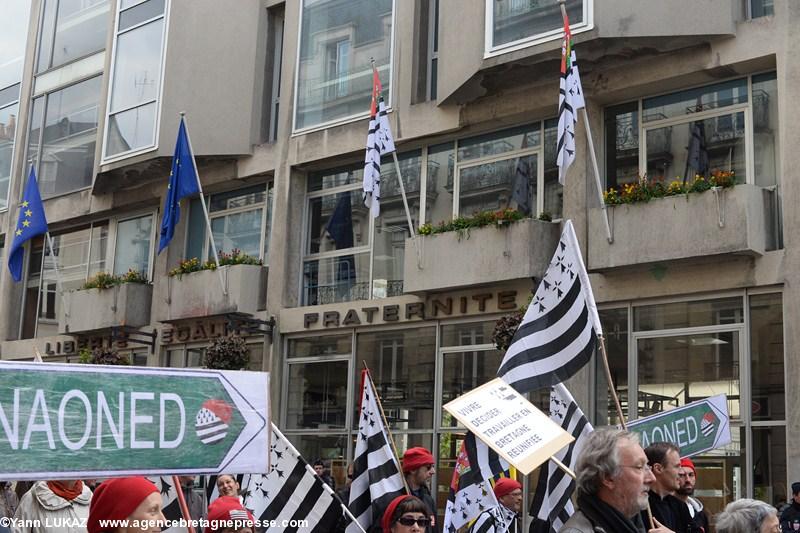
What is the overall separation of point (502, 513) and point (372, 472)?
1.23m

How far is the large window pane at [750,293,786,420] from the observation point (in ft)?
46.5

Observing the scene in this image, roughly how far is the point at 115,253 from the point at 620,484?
21.3m

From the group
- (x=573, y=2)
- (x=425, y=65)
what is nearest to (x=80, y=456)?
(x=573, y=2)

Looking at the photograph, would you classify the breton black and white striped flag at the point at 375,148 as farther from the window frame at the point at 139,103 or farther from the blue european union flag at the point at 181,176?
the window frame at the point at 139,103

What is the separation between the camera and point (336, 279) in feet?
66.2

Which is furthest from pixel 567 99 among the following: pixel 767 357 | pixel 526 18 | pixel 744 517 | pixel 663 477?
pixel 744 517

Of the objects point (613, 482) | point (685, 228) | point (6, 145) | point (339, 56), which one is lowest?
point (613, 482)

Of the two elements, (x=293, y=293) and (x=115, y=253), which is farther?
(x=115, y=253)

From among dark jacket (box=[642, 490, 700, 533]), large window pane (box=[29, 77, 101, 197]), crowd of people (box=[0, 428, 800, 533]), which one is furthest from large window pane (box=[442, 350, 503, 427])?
large window pane (box=[29, 77, 101, 197])

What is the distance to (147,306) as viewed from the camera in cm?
2316

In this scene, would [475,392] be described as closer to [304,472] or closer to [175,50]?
[304,472]

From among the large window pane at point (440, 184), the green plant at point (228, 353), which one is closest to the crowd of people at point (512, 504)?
the large window pane at point (440, 184)

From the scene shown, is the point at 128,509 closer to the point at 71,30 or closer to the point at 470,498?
the point at 470,498

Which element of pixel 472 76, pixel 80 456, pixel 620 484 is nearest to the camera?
pixel 620 484
